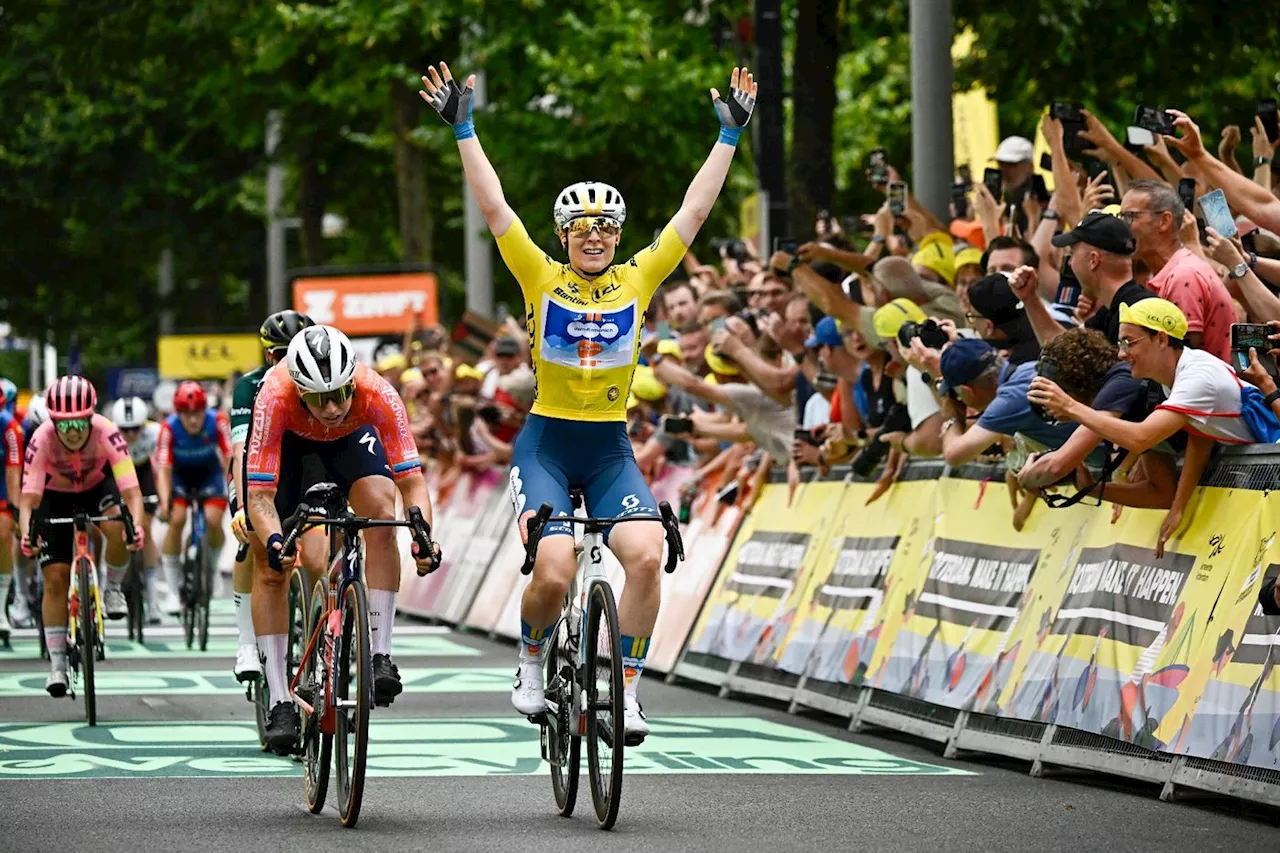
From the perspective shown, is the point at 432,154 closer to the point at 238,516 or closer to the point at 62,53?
the point at 62,53

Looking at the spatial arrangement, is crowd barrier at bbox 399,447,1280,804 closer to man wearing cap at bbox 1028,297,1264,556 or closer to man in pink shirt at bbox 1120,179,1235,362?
man wearing cap at bbox 1028,297,1264,556

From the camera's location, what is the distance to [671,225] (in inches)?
413

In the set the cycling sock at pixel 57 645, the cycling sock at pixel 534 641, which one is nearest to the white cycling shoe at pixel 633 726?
the cycling sock at pixel 534 641

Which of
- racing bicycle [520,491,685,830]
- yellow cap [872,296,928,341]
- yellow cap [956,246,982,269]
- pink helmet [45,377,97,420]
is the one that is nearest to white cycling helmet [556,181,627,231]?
racing bicycle [520,491,685,830]

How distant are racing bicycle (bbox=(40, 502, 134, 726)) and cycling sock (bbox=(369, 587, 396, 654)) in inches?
152

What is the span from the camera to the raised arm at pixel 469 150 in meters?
10.4

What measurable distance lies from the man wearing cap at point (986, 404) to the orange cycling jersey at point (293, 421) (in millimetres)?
2758

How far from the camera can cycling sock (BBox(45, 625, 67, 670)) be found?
48.6 ft

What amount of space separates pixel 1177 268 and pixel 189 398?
12.1 m

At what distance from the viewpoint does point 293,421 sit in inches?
420

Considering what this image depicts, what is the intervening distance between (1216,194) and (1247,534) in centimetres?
163

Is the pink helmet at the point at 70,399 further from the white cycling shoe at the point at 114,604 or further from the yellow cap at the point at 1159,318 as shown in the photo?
the yellow cap at the point at 1159,318

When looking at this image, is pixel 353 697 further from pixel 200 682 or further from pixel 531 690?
pixel 200 682

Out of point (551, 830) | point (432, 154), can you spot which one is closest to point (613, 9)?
point (432, 154)
